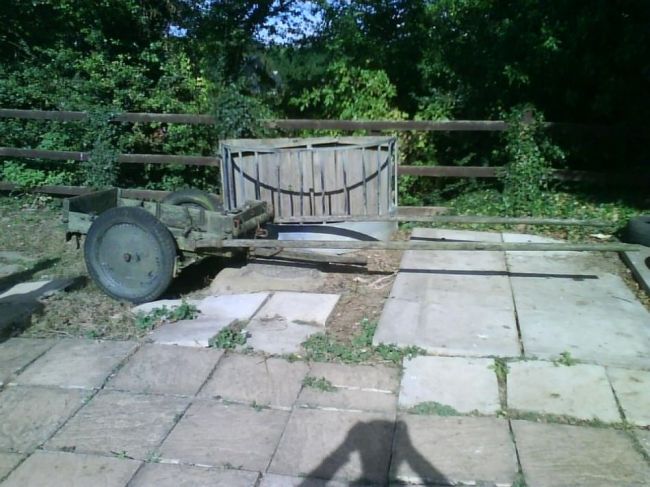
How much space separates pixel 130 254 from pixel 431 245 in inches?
100

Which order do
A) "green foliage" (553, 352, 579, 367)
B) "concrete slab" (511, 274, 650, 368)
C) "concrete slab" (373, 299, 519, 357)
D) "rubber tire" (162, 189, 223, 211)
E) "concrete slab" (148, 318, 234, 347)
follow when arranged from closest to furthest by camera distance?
"green foliage" (553, 352, 579, 367) < "concrete slab" (511, 274, 650, 368) < "concrete slab" (373, 299, 519, 357) < "concrete slab" (148, 318, 234, 347) < "rubber tire" (162, 189, 223, 211)

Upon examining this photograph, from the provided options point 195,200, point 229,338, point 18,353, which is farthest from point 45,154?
point 229,338

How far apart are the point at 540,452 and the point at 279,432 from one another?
1.42 meters

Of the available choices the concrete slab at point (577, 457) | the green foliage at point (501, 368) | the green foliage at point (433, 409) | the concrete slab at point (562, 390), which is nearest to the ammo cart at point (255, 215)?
the green foliage at point (501, 368)

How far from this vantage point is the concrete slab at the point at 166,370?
4.31 meters

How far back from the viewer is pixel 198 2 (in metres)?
13.5

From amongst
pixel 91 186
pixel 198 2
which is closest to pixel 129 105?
pixel 91 186

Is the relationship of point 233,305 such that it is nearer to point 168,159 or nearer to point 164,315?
point 164,315

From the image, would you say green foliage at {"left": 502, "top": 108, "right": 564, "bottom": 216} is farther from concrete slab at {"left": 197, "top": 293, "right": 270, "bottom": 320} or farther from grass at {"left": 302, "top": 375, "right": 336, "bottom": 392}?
grass at {"left": 302, "top": 375, "right": 336, "bottom": 392}

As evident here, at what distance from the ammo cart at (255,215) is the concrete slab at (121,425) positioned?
1.61m

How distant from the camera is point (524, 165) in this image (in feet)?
28.2

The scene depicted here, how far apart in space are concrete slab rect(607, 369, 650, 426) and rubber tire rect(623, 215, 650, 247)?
104 inches

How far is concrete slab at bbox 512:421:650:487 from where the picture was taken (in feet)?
10.7

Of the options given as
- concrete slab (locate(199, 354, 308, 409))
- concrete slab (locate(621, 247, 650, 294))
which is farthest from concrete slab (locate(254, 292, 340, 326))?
concrete slab (locate(621, 247, 650, 294))
